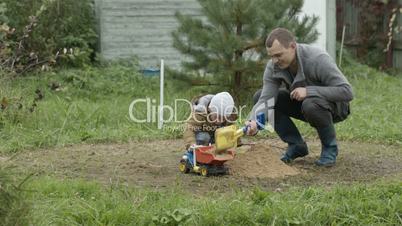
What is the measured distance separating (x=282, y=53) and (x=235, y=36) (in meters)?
3.46

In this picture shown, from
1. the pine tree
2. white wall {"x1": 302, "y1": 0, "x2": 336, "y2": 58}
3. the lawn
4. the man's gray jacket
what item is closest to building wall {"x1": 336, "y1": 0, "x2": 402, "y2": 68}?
white wall {"x1": 302, "y1": 0, "x2": 336, "y2": 58}

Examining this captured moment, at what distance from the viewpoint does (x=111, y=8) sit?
14328 mm

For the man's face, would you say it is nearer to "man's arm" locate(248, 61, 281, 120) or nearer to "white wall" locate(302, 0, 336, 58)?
"man's arm" locate(248, 61, 281, 120)

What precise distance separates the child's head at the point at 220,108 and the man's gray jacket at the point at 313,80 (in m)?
0.28

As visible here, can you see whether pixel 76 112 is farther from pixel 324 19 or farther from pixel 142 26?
pixel 324 19

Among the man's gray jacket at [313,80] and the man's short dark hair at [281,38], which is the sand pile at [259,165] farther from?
the man's short dark hair at [281,38]

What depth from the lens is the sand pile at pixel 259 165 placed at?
20.0 feet

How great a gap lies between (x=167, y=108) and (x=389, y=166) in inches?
147

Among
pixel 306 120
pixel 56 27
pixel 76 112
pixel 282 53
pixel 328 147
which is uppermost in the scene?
pixel 282 53

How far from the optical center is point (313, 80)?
6363 millimetres

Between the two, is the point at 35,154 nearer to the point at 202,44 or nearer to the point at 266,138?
the point at 266,138

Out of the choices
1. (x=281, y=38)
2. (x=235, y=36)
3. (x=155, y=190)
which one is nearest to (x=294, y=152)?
(x=281, y=38)

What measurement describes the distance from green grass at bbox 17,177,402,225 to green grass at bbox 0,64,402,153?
96.8 inches

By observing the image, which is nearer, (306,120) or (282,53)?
(282,53)
